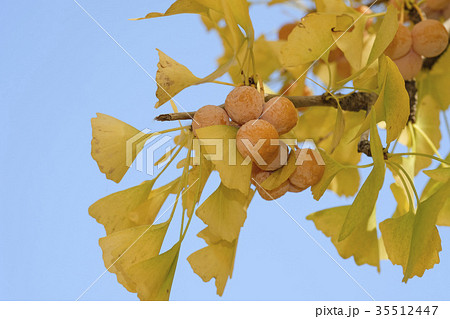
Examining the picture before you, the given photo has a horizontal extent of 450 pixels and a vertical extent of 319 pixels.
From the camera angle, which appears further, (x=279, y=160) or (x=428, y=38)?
(x=428, y=38)

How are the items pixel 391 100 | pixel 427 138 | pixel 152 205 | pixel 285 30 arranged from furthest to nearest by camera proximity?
1. pixel 285 30
2. pixel 427 138
3. pixel 152 205
4. pixel 391 100

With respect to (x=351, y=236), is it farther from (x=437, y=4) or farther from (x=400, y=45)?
(x=437, y=4)

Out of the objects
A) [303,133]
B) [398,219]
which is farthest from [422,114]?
[398,219]

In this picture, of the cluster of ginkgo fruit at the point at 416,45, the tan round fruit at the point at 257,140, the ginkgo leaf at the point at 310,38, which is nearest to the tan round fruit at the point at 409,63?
the cluster of ginkgo fruit at the point at 416,45

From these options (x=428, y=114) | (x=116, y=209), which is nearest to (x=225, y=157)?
(x=116, y=209)

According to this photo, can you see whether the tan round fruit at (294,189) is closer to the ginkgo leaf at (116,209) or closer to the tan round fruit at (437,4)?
the ginkgo leaf at (116,209)

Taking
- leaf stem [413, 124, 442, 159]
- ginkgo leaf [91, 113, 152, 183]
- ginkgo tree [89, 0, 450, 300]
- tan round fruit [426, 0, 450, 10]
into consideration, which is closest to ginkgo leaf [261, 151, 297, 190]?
ginkgo tree [89, 0, 450, 300]

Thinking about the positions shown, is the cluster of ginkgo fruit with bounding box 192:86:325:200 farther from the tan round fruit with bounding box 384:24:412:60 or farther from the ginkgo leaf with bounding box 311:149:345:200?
the tan round fruit with bounding box 384:24:412:60
